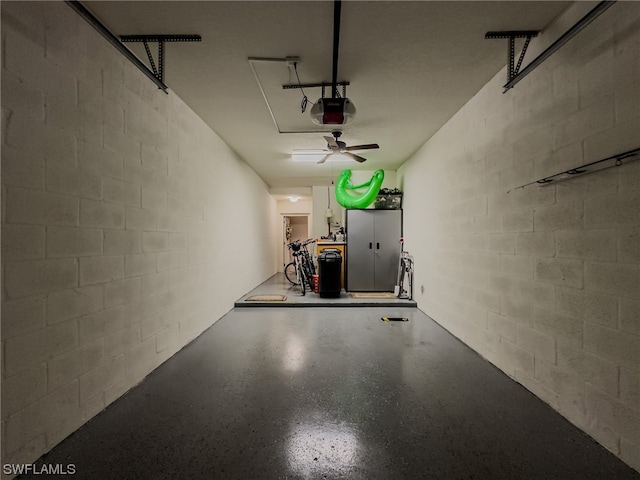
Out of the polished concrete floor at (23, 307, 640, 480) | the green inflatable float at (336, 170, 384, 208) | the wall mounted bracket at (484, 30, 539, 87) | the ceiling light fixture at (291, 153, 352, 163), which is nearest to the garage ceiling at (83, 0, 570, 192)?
the wall mounted bracket at (484, 30, 539, 87)

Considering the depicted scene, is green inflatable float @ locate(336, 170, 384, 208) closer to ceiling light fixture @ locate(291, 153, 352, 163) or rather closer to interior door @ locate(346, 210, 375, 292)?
interior door @ locate(346, 210, 375, 292)

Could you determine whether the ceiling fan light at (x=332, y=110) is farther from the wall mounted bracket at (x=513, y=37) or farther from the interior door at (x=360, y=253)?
the interior door at (x=360, y=253)

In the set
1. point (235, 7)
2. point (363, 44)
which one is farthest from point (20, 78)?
point (363, 44)

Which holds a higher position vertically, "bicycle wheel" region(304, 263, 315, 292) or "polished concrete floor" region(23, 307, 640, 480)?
"bicycle wheel" region(304, 263, 315, 292)

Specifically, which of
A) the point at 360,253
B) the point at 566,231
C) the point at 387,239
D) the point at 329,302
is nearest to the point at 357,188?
the point at 387,239

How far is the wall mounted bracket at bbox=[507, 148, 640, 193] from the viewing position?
133cm

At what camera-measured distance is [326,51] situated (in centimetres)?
204

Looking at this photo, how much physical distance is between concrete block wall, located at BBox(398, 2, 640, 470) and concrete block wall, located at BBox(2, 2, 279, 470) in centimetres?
301

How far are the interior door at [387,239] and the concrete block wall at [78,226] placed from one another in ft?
12.3

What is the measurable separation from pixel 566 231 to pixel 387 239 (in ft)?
12.3

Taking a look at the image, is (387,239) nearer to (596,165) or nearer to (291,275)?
(291,275)

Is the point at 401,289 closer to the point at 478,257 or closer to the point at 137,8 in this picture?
the point at 478,257

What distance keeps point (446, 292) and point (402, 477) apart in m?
2.56

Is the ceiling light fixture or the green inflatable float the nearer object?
the ceiling light fixture
